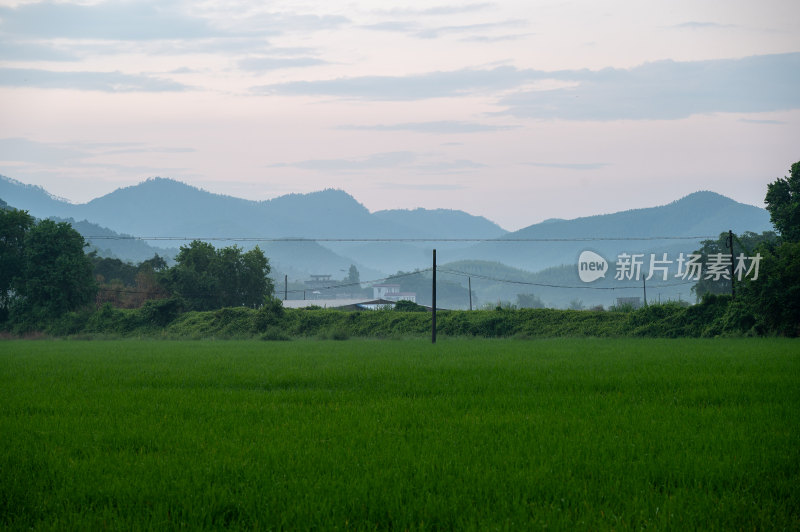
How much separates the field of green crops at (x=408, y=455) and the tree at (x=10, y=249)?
1836 inches

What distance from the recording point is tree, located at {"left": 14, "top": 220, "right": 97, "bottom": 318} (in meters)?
56.5

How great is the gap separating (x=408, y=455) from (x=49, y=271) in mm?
55659

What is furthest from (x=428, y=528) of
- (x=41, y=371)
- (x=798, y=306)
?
(x=798, y=306)

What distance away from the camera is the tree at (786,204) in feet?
145

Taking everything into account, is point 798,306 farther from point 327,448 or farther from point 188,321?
point 188,321

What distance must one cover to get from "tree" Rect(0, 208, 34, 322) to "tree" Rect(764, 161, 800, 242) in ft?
181

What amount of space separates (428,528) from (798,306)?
35.9 m

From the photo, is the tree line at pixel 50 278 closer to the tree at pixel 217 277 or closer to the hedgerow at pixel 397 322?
the tree at pixel 217 277

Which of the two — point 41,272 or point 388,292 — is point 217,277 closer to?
point 41,272

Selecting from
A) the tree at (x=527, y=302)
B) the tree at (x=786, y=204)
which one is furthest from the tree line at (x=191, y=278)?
the tree at (x=527, y=302)

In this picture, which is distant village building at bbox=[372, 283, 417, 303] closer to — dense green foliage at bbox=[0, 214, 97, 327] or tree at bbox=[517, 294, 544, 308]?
tree at bbox=[517, 294, 544, 308]

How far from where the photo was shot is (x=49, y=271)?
56750 millimetres

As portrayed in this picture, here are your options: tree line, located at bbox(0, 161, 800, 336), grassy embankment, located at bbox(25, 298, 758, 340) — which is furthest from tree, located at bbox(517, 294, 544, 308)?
grassy embankment, located at bbox(25, 298, 758, 340)

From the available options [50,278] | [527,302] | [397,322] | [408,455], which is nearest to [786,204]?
[397,322]
